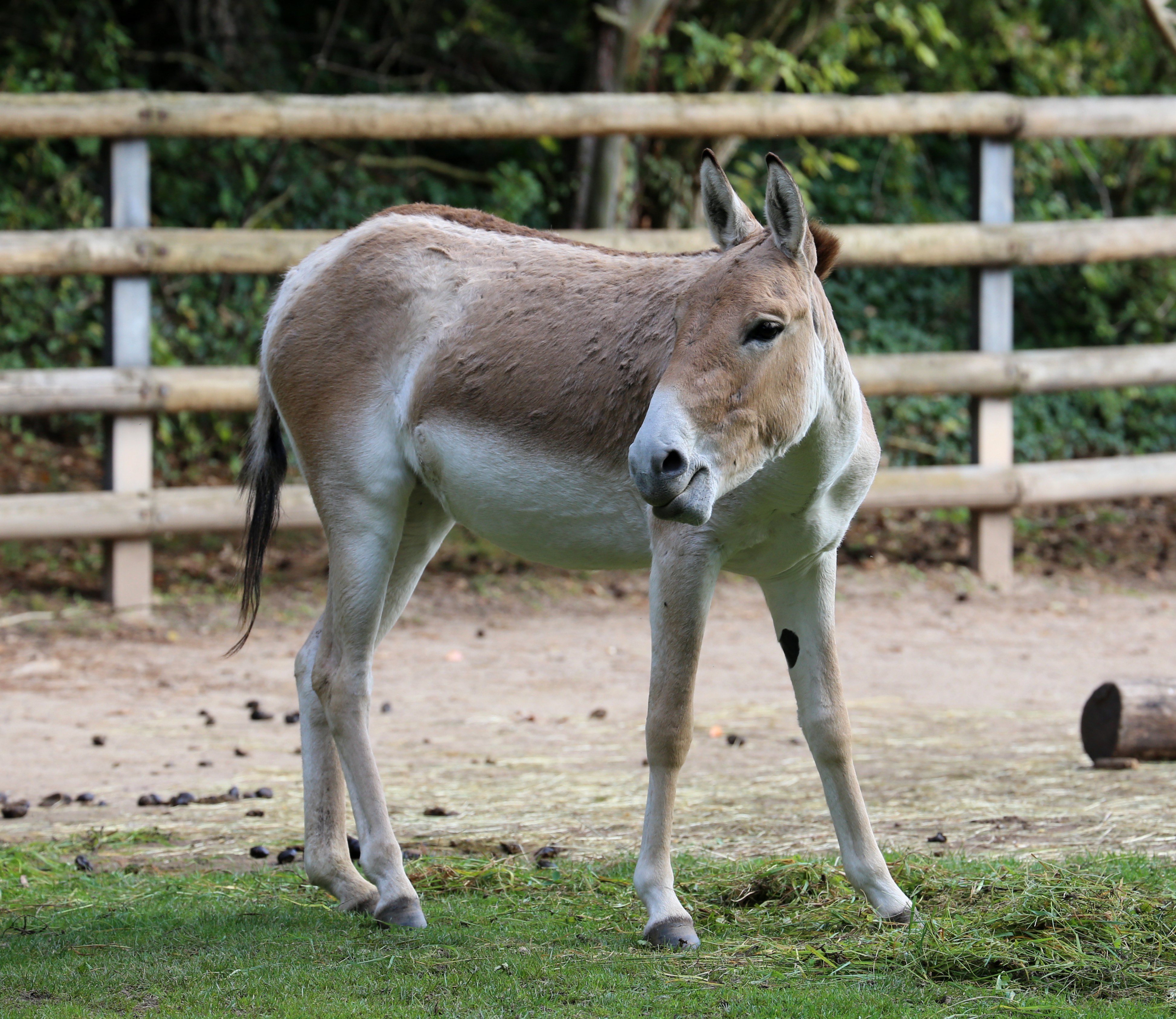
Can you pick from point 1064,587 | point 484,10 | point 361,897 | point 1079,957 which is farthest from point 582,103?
point 1079,957

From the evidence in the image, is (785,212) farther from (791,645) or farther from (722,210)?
(791,645)

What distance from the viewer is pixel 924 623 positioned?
7.95 m

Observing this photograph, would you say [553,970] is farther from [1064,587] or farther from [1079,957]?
[1064,587]

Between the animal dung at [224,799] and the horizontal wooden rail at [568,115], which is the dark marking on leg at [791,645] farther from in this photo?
the horizontal wooden rail at [568,115]

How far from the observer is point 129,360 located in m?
7.91

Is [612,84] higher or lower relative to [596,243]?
higher

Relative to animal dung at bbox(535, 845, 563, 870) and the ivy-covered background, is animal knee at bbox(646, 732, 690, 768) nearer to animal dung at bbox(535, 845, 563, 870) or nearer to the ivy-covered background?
animal dung at bbox(535, 845, 563, 870)

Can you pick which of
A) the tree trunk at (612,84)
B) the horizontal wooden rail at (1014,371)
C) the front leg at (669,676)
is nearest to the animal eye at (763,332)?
the front leg at (669,676)

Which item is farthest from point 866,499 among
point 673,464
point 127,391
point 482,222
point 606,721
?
point 673,464

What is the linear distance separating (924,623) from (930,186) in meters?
5.55

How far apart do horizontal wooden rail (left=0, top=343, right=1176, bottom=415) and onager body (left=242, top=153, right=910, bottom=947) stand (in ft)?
12.1

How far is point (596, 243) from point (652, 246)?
0.92m

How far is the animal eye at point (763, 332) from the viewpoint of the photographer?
303 cm

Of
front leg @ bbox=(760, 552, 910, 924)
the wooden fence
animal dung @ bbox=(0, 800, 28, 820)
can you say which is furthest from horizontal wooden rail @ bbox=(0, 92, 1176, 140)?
front leg @ bbox=(760, 552, 910, 924)
